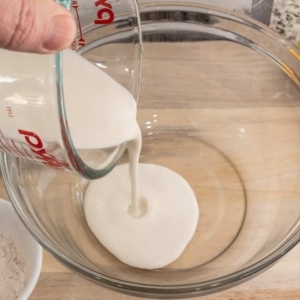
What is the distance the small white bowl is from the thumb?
47 cm

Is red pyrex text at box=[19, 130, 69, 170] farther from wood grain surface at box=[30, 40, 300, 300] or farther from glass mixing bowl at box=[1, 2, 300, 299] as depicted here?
wood grain surface at box=[30, 40, 300, 300]

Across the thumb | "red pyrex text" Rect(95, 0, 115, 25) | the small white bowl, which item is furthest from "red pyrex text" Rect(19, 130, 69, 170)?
"red pyrex text" Rect(95, 0, 115, 25)

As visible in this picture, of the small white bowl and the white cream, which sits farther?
the small white bowl

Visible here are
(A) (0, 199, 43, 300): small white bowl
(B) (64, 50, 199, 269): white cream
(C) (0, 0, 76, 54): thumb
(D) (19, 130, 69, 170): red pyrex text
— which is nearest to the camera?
(C) (0, 0, 76, 54): thumb

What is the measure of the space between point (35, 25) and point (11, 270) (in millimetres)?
550

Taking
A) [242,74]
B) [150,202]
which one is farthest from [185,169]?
[242,74]

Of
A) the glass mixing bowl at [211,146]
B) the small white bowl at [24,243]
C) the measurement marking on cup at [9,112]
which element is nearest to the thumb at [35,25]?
the measurement marking on cup at [9,112]

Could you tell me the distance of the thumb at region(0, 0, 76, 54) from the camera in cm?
53

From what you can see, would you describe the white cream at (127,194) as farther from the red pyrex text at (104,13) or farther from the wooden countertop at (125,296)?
the red pyrex text at (104,13)

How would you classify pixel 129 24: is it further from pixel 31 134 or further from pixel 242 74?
pixel 31 134

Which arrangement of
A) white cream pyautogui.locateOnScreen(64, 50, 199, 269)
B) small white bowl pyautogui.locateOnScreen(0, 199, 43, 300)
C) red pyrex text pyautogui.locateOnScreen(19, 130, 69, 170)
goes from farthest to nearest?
1. small white bowl pyautogui.locateOnScreen(0, 199, 43, 300)
2. white cream pyautogui.locateOnScreen(64, 50, 199, 269)
3. red pyrex text pyautogui.locateOnScreen(19, 130, 69, 170)

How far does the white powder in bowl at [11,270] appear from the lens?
892 mm

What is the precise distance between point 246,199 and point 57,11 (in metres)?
0.68

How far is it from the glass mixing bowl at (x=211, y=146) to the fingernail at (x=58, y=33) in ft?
1.24
